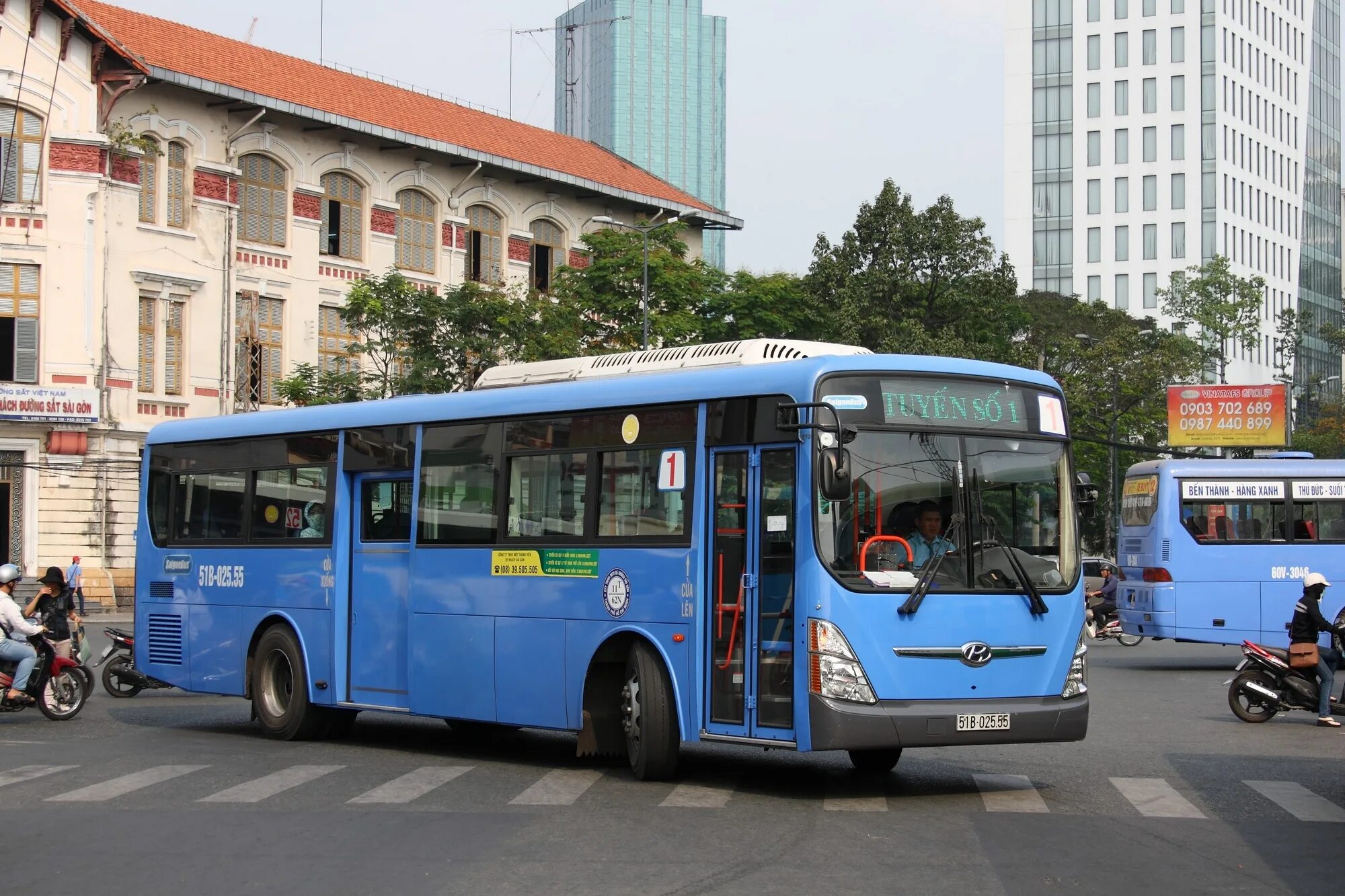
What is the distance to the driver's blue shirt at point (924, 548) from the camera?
1124 centimetres

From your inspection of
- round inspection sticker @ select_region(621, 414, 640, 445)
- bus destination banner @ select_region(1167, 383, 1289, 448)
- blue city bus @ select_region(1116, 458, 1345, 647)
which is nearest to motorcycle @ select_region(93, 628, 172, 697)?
round inspection sticker @ select_region(621, 414, 640, 445)

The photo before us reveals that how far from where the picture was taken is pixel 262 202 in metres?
45.4

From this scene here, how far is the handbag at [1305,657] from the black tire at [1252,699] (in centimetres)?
29

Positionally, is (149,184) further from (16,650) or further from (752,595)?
(752,595)

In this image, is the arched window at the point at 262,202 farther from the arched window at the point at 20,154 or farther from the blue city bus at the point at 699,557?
the blue city bus at the point at 699,557

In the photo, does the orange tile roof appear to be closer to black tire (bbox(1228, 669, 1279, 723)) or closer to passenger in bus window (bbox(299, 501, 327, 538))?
passenger in bus window (bbox(299, 501, 327, 538))

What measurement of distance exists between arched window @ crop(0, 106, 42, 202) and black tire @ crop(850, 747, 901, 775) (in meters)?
32.3

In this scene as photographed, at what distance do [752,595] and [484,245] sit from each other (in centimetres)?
4143

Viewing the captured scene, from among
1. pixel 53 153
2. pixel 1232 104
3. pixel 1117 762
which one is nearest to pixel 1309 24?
pixel 1232 104

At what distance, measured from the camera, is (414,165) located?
49.4 meters

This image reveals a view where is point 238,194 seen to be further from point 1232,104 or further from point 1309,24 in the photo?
point 1309,24

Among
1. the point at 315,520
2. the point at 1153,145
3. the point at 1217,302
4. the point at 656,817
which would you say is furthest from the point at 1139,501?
the point at 1153,145

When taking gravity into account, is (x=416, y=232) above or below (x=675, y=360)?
above

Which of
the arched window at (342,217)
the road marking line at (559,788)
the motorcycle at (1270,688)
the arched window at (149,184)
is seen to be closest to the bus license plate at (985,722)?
the road marking line at (559,788)
